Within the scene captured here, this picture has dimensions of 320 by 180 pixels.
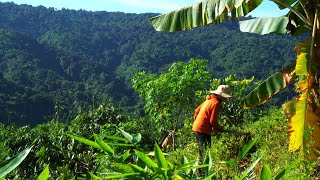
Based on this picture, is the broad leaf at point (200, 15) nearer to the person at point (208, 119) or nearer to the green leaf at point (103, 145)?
the person at point (208, 119)

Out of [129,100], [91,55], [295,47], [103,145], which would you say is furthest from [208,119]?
[91,55]

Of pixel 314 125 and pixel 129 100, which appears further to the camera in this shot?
pixel 129 100

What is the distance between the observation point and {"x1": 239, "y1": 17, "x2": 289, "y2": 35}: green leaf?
19.6 feet

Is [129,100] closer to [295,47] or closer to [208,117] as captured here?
[208,117]

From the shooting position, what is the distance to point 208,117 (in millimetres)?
6051

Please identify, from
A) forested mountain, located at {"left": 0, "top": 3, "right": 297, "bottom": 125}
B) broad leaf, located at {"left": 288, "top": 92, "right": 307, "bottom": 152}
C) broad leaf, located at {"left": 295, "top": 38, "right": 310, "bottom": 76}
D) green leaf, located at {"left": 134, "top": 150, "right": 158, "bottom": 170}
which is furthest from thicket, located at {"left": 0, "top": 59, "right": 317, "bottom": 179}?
forested mountain, located at {"left": 0, "top": 3, "right": 297, "bottom": 125}

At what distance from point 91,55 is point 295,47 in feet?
403

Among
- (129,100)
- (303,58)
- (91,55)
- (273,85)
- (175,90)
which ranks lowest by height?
(129,100)

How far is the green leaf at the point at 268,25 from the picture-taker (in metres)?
5.98

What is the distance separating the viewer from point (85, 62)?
100812 mm

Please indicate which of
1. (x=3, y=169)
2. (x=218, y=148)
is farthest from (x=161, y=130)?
(x=3, y=169)

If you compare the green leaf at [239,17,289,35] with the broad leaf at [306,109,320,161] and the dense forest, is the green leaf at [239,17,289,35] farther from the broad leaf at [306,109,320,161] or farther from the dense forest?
the broad leaf at [306,109,320,161]

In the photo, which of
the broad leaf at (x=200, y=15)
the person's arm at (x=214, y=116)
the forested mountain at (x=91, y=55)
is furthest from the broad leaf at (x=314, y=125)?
the forested mountain at (x=91, y=55)

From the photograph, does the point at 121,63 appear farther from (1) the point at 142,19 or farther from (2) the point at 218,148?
(2) the point at 218,148
